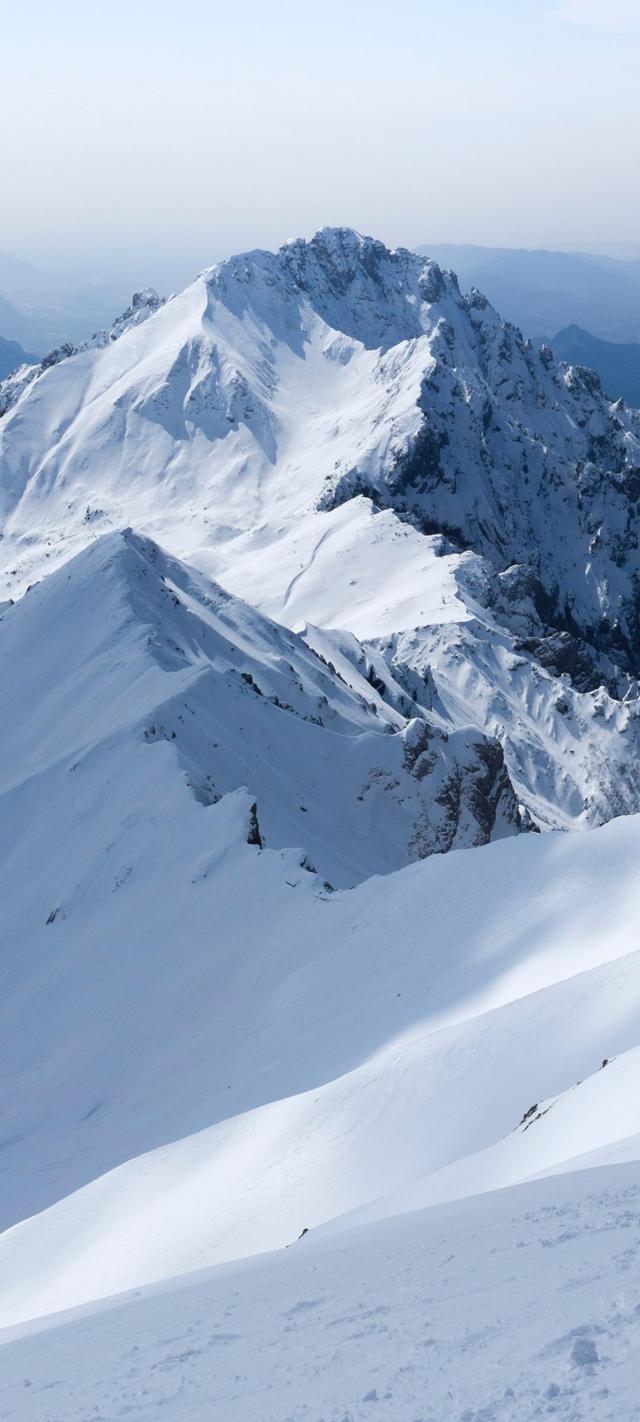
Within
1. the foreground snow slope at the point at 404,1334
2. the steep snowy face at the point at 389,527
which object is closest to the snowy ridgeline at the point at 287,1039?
the foreground snow slope at the point at 404,1334

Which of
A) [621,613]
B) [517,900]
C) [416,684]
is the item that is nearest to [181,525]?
[621,613]

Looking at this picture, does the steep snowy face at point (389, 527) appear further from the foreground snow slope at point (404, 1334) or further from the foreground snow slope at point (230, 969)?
the foreground snow slope at point (404, 1334)

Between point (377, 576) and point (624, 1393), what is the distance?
121794 mm

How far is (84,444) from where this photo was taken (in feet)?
626

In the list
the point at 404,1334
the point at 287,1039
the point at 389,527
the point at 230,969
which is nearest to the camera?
the point at 404,1334

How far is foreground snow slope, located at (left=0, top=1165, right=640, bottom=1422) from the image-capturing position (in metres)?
9.19

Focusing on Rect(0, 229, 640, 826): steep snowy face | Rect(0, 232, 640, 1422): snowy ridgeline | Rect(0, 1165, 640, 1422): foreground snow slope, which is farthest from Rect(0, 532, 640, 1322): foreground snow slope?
Rect(0, 229, 640, 826): steep snowy face

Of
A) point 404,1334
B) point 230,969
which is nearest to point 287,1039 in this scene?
point 230,969

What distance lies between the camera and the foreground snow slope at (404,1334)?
30.1 ft

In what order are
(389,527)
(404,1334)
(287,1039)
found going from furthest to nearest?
(389,527), (287,1039), (404,1334)

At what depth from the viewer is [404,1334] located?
10.5 metres

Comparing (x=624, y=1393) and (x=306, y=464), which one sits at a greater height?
A: (x=624, y=1393)

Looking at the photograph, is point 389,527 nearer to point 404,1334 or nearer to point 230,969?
point 230,969

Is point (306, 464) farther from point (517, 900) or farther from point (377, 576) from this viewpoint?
point (517, 900)
